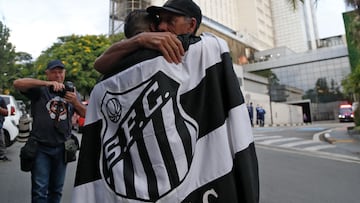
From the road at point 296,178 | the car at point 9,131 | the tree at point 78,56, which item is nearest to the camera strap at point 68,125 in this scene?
the road at point 296,178

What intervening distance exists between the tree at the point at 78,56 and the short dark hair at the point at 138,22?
69.6ft

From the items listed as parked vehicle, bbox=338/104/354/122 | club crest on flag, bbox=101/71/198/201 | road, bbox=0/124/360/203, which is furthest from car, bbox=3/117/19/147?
parked vehicle, bbox=338/104/354/122

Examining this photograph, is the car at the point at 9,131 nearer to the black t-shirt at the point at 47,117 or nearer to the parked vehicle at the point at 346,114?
the black t-shirt at the point at 47,117

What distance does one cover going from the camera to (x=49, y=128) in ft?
8.36

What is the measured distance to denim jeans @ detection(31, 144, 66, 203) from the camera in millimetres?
2449

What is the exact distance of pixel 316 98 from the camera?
149 feet

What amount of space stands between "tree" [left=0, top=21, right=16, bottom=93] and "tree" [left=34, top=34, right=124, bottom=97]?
2.76 metres

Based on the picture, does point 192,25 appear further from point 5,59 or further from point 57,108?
point 5,59

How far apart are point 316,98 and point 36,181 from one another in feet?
159

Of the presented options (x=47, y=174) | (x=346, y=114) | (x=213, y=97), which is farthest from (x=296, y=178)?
(x=346, y=114)

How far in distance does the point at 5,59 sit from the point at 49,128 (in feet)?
94.0

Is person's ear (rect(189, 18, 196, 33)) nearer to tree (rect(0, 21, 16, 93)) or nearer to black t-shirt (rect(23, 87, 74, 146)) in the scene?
black t-shirt (rect(23, 87, 74, 146))

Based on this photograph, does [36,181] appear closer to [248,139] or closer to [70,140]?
[70,140]

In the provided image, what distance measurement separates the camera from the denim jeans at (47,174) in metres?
2.45
